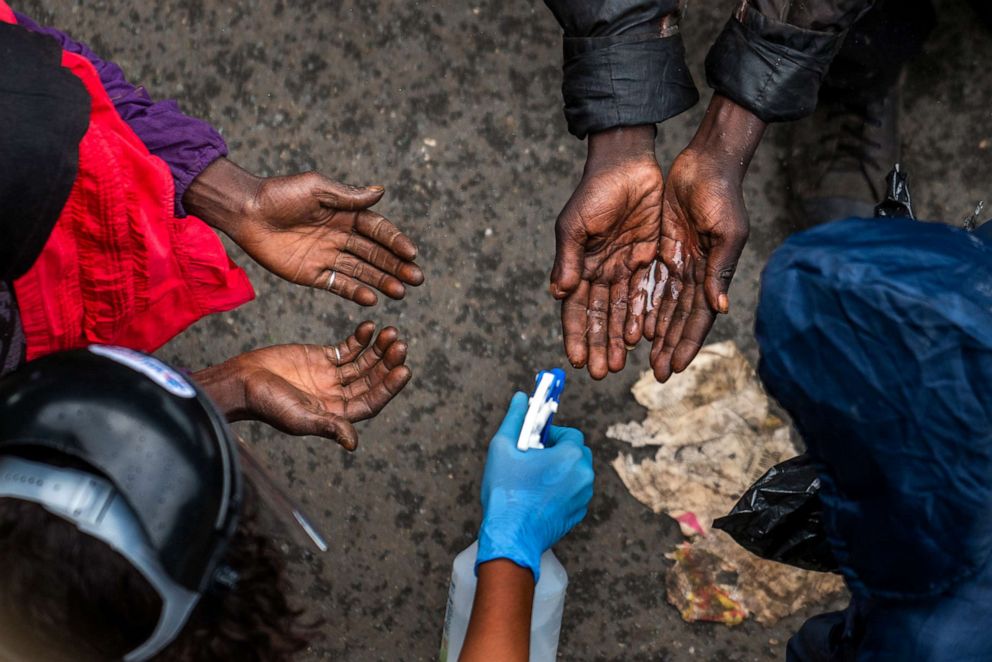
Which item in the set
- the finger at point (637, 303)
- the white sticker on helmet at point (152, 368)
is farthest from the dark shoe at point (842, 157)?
the white sticker on helmet at point (152, 368)

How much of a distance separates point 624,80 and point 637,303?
1.83 feet

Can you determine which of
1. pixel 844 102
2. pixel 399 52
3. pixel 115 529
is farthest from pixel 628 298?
pixel 115 529

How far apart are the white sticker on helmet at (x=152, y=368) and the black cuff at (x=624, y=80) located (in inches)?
46.8

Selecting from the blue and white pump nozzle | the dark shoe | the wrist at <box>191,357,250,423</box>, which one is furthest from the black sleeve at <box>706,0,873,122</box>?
the wrist at <box>191,357,250,423</box>

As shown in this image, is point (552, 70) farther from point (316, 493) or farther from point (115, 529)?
point (115, 529)

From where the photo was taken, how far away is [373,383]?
7.15 ft

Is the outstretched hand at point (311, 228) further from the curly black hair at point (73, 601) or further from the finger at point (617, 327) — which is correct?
the curly black hair at point (73, 601)

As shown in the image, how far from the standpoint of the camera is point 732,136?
2.16m

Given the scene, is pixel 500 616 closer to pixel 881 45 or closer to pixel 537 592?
pixel 537 592

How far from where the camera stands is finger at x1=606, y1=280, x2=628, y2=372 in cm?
218

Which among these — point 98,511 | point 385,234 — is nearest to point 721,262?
point 385,234

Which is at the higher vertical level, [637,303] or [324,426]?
[637,303]

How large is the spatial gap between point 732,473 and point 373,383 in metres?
1.14

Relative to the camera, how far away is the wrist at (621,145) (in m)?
2.16
